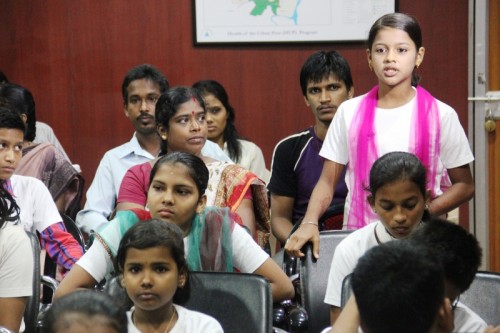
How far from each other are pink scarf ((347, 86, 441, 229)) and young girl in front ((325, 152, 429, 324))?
351 millimetres

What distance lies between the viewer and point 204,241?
107 inches

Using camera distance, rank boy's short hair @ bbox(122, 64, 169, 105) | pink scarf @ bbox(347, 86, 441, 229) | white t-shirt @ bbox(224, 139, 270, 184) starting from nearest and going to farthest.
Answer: pink scarf @ bbox(347, 86, 441, 229), boy's short hair @ bbox(122, 64, 169, 105), white t-shirt @ bbox(224, 139, 270, 184)

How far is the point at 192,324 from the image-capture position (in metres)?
2.32

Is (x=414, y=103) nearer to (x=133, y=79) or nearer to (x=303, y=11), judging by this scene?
(x=133, y=79)

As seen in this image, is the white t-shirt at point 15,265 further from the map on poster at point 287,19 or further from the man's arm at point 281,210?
the map on poster at point 287,19

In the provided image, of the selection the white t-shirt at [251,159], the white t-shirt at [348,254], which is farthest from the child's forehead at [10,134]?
the white t-shirt at [251,159]

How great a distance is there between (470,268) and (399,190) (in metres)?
0.49

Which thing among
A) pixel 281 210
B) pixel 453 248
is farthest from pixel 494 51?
pixel 453 248

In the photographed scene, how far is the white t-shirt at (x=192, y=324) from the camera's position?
2.30 m

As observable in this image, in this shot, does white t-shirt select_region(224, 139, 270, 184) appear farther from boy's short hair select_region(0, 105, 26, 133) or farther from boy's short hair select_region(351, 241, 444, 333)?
boy's short hair select_region(351, 241, 444, 333)

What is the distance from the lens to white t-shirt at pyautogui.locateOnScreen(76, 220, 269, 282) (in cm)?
261

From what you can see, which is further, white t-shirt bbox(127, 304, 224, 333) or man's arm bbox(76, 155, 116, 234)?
man's arm bbox(76, 155, 116, 234)

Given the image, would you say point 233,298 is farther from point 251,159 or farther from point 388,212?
point 251,159

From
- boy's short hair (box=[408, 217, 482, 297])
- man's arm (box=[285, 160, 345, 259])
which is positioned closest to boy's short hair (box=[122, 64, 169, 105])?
man's arm (box=[285, 160, 345, 259])
